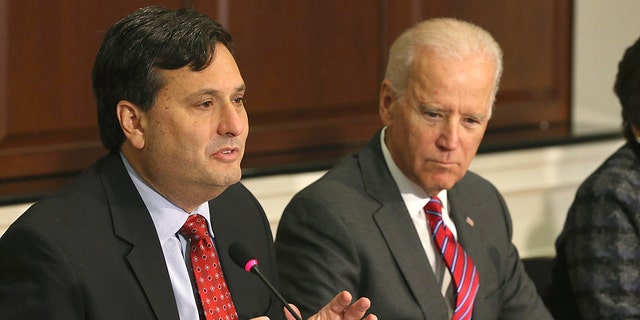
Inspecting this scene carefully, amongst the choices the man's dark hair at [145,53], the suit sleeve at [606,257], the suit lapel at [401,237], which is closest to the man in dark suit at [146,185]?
the man's dark hair at [145,53]

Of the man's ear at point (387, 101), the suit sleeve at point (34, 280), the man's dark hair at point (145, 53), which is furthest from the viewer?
the man's ear at point (387, 101)

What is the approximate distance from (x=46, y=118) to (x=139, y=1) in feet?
1.50

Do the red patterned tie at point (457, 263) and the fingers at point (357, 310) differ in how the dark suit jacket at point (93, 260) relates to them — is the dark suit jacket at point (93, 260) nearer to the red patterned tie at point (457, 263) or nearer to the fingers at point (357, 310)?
the fingers at point (357, 310)

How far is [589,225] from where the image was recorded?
138 inches

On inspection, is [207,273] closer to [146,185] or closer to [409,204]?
[146,185]

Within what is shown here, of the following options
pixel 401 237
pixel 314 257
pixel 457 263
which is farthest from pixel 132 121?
pixel 457 263

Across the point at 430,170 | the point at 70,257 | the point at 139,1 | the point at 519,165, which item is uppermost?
the point at 139,1

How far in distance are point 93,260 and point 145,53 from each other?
447mm

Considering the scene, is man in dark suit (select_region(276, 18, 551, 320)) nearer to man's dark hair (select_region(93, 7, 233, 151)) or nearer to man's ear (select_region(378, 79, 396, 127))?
man's ear (select_region(378, 79, 396, 127))

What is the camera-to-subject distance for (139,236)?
2.52 m

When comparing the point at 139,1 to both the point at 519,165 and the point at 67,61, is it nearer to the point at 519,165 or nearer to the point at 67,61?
the point at 67,61

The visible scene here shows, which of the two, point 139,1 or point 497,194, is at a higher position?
point 139,1

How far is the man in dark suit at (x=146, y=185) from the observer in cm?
237

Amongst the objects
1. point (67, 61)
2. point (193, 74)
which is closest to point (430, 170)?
point (193, 74)
